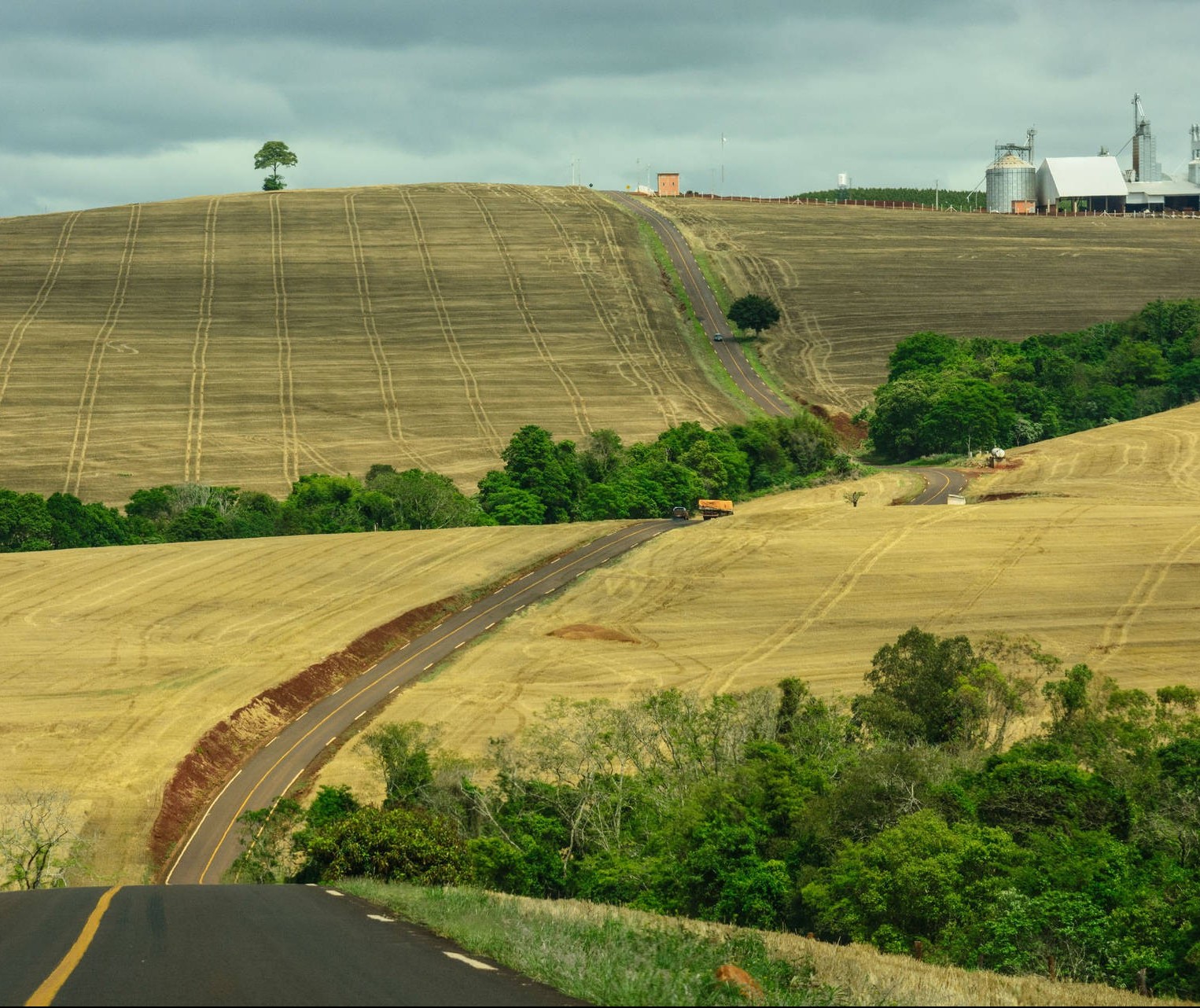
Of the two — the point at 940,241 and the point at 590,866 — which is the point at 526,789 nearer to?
the point at 590,866

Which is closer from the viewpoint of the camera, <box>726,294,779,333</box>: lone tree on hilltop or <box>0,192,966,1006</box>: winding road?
<box>0,192,966,1006</box>: winding road

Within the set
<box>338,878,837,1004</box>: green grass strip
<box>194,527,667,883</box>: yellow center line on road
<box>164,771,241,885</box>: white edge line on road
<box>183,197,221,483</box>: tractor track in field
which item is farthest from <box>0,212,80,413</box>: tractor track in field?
<box>338,878,837,1004</box>: green grass strip

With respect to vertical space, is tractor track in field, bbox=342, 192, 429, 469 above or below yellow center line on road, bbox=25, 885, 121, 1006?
above

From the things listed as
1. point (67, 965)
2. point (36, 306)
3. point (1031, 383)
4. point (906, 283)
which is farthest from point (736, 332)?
point (67, 965)

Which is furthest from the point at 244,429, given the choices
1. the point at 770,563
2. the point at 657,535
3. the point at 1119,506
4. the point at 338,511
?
the point at 1119,506

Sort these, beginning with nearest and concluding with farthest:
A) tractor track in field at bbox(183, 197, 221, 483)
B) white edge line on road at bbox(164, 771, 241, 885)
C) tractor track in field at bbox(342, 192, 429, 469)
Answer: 1. white edge line on road at bbox(164, 771, 241, 885)
2. tractor track in field at bbox(183, 197, 221, 483)
3. tractor track in field at bbox(342, 192, 429, 469)

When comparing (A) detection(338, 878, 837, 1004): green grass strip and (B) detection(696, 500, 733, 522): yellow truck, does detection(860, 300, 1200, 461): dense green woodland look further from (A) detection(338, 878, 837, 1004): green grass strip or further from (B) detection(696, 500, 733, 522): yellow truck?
(A) detection(338, 878, 837, 1004): green grass strip

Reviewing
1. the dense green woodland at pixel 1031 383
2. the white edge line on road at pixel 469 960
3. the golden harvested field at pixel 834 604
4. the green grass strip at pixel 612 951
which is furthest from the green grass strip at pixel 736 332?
the white edge line on road at pixel 469 960
